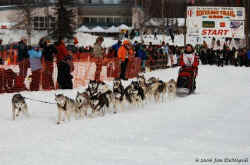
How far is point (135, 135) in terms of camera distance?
18.9 feet

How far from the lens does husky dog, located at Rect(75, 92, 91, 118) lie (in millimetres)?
7422

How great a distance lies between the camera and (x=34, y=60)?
415 inches

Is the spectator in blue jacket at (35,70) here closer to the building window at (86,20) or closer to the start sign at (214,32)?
the start sign at (214,32)

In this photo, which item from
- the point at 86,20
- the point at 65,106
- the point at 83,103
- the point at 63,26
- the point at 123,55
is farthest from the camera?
the point at 86,20

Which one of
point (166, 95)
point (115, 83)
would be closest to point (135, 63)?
point (166, 95)

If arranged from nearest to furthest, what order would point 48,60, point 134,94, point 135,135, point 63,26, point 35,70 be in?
point 135,135 → point 134,94 → point 35,70 → point 48,60 → point 63,26

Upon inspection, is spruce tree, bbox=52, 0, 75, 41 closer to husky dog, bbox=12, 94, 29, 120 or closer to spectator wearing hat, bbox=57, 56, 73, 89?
spectator wearing hat, bbox=57, 56, 73, 89

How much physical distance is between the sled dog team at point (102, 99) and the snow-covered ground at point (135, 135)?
0.64 feet

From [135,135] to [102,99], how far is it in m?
2.07

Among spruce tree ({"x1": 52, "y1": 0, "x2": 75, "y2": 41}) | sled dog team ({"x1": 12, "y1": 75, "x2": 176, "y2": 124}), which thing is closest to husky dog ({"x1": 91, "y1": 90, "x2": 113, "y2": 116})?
sled dog team ({"x1": 12, "y1": 75, "x2": 176, "y2": 124})

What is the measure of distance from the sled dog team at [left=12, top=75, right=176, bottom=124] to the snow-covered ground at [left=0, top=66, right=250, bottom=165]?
196mm

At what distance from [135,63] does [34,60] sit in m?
5.38

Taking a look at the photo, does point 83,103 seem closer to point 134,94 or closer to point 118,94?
point 118,94

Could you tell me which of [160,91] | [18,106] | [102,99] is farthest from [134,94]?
[18,106]
